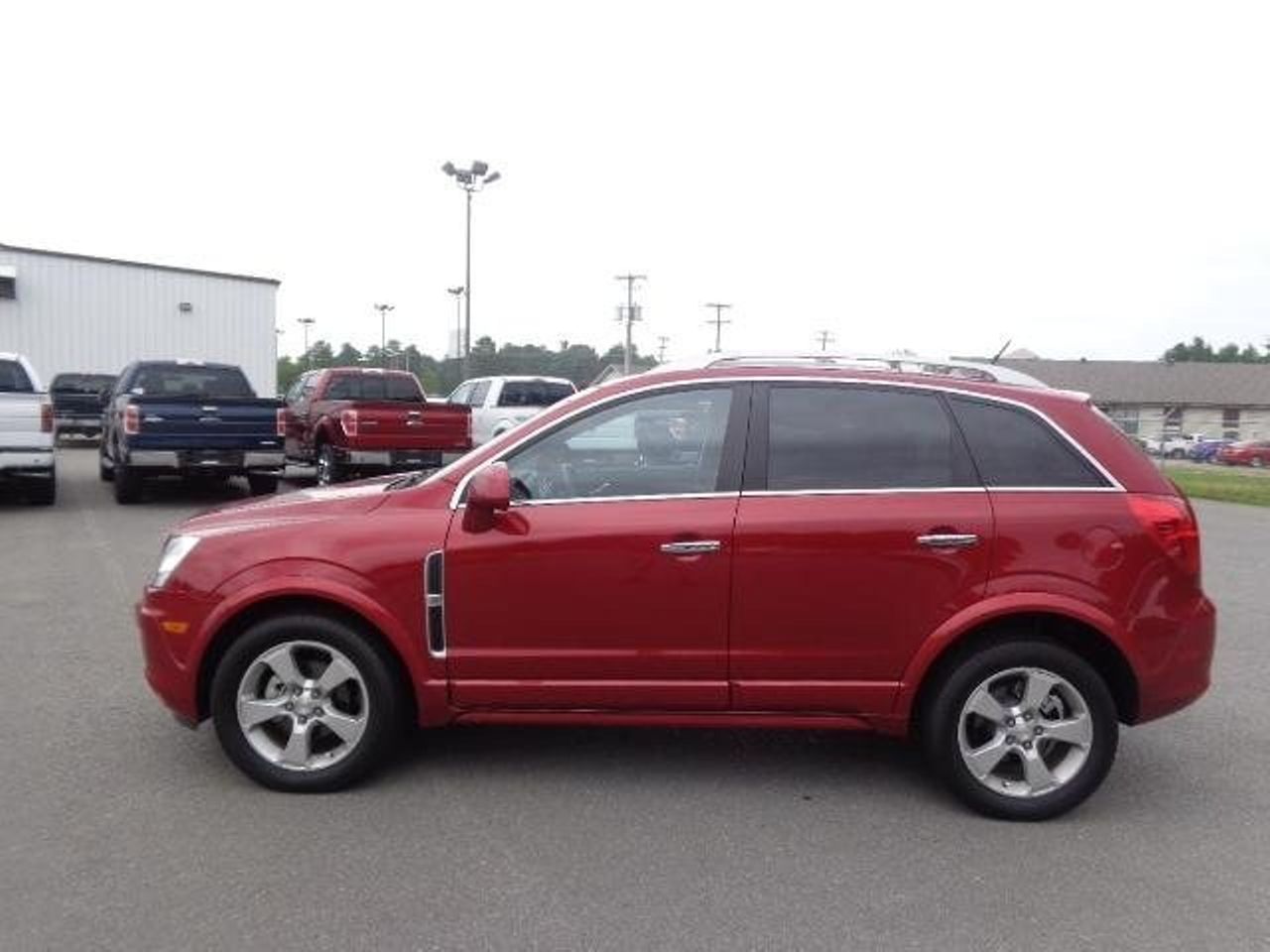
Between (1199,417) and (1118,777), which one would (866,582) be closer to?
(1118,777)

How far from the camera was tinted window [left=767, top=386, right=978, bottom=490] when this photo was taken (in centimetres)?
438

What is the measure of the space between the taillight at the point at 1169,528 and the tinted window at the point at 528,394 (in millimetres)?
14326

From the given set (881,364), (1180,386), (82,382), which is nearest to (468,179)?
(82,382)

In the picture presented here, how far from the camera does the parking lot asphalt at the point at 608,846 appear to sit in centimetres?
341

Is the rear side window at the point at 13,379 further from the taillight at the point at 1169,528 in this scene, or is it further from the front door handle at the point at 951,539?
the taillight at the point at 1169,528

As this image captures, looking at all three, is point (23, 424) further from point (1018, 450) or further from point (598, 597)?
point (1018, 450)

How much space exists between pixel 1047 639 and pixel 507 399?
1463cm

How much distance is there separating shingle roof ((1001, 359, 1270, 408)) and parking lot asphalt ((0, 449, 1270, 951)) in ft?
246

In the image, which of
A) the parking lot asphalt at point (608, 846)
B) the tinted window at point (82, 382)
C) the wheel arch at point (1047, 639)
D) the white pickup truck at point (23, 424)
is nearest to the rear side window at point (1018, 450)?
the wheel arch at point (1047, 639)

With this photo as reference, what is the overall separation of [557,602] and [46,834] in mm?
1952

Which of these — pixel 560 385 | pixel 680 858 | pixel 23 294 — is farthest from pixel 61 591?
pixel 23 294

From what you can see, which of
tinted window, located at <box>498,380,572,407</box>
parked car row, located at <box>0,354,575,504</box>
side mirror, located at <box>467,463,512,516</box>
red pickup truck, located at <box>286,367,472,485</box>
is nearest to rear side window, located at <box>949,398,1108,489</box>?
side mirror, located at <box>467,463,512,516</box>

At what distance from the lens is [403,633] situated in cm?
430

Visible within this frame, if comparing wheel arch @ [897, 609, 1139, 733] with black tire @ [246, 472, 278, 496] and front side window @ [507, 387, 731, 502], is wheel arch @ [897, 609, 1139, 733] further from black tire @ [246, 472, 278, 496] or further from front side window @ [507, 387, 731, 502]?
black tire @ [246, 472, 278, 496]
